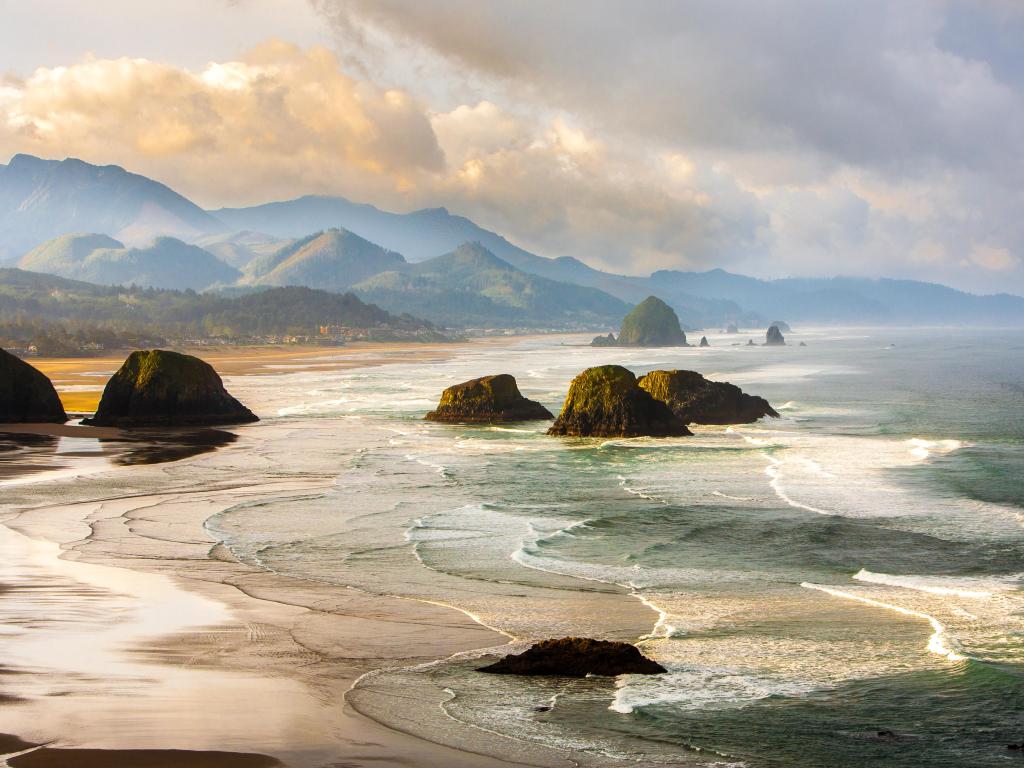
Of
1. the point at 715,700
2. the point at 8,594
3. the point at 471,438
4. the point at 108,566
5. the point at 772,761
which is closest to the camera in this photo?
the point at 772,761

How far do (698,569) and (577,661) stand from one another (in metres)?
7.30

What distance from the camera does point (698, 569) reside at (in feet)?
65.8

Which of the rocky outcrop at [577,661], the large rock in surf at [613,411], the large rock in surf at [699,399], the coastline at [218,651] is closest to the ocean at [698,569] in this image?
the rocky outcrop at [577,661]

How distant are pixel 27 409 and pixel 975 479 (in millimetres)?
40224

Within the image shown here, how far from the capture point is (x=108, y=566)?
1922 centimetres

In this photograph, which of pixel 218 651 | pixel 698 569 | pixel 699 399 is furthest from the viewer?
pixel 699 399

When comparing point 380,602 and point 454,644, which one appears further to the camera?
point 380,602

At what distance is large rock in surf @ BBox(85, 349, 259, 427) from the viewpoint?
159 ft

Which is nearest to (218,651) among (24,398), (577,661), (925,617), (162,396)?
(577,661)

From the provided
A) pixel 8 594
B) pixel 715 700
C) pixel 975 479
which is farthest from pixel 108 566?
pixel 975 479

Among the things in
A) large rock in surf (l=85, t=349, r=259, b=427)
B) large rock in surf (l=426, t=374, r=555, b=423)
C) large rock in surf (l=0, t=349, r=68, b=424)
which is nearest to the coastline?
large rock in surf (l=85, t=349, r=259, b=427)

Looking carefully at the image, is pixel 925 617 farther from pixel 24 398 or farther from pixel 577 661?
pixel 24 398

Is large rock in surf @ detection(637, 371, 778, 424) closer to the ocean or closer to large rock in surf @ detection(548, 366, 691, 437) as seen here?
the ocean

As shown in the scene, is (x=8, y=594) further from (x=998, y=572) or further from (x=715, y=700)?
(x=998, y=572)
